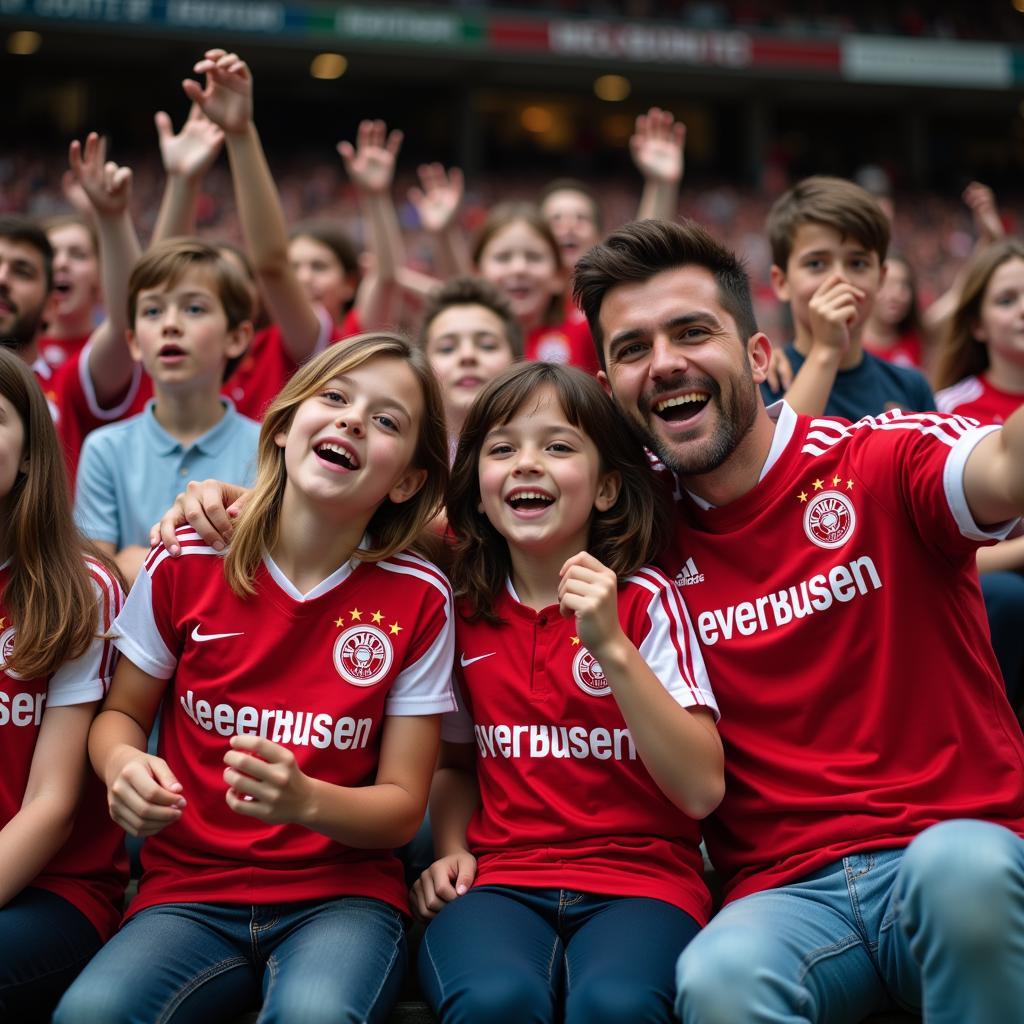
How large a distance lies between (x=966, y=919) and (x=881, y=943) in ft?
1.06

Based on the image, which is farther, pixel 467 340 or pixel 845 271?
pixel 467 340

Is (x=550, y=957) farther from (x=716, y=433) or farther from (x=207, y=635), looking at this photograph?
(x=716, y=433)

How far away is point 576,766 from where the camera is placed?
2271 mm

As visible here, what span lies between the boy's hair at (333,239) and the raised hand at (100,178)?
128 centimetres

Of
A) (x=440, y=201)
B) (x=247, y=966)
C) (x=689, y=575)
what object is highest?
(x=440, y=201)

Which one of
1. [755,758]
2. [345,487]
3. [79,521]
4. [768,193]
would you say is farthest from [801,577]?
[768,193]

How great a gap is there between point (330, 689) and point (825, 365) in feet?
5.08

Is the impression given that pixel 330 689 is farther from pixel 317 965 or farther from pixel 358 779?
pixel 317 965

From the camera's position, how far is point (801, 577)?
2.28 metres

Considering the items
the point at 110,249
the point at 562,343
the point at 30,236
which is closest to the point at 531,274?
the point at 562,343

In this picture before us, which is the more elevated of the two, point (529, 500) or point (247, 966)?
point (529, 500)

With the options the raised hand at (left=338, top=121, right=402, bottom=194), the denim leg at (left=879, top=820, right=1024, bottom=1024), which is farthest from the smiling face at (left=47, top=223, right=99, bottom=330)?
the denim leg at (left=879, top=820, right=1024, bottom=1024)

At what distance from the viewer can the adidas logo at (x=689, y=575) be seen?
239 centimetres

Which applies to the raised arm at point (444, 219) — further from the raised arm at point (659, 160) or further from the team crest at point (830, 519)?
the team crest at point (830, 519)
